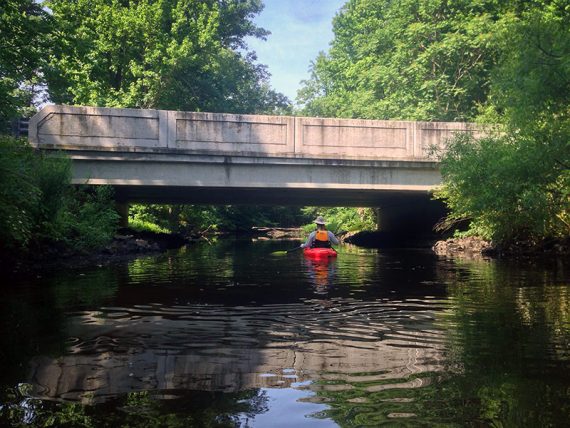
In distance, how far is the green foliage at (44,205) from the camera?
13529 mm

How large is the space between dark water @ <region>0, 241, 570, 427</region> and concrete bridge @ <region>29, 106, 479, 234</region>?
433 inches

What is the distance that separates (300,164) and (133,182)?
6.70 m

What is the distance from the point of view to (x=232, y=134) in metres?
22.1

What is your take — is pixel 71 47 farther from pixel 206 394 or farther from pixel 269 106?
pixel 269 106

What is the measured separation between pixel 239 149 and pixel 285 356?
56.8 ft

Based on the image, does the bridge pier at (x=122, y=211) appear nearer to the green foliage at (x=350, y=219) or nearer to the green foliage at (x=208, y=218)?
the green foliage at (x=208, y=218)

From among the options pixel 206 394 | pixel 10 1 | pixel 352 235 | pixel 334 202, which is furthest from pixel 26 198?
pixel 352 235

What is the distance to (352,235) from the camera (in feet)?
130

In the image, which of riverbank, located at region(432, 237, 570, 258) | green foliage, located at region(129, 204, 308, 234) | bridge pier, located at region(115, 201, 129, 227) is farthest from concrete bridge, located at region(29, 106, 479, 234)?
green foliage, located at region(129, 204, 308, 234)

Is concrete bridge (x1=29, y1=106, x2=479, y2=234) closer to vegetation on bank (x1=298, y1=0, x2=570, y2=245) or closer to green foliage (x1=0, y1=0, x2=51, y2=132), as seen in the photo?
vegetation on bank (x1=298, y1=0, x2=570, y2=245)

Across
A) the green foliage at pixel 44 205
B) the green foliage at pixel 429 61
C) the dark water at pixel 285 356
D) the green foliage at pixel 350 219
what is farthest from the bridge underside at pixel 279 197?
the dark water at pixel 285 356

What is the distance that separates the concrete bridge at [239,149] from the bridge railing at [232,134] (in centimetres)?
4

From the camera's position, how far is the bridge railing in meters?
21.0

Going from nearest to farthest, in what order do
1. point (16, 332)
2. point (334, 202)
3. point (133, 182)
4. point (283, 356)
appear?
point (283, 356)
point (16, 332)
point (133, 182)
point (334, 202)
